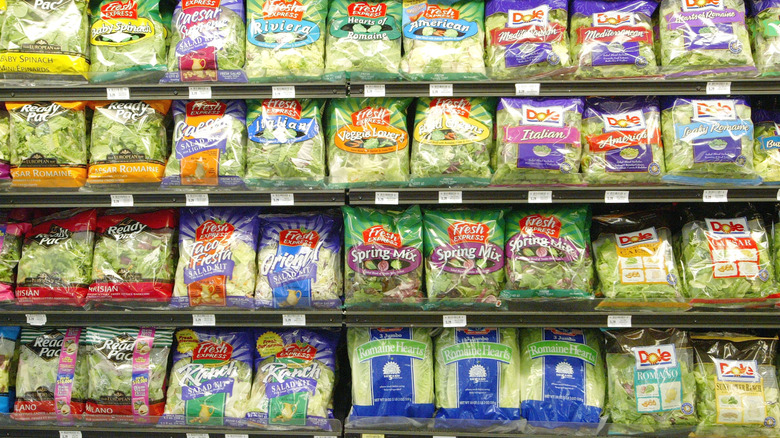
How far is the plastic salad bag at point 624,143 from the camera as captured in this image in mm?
2279

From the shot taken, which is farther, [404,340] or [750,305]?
[404,340]

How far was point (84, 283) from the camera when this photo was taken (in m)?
2.45

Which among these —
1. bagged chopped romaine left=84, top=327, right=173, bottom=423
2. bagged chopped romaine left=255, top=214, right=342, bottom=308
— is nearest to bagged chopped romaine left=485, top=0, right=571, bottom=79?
bagged chopped romaine left=255, top=214, right=342, bottom=308

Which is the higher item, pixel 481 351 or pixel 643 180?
pixel 643 180

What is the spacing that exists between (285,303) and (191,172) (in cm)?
73

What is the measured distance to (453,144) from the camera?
7.55ft

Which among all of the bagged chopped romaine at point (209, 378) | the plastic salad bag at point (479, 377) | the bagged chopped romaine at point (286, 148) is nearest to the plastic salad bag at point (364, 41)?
the bagged chopped romaine at point (286, 148)

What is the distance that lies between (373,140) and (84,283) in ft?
4.95

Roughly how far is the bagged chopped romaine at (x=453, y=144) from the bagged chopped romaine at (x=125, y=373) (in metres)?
1.48

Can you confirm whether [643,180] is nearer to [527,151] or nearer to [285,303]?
[527,151]

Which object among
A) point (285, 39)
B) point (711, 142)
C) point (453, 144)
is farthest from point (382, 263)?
point (711, 142)

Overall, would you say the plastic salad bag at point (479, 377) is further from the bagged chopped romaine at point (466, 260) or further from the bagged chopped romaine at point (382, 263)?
the bagged chopped romaine at point (382, 263)

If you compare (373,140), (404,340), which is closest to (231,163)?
(373,140)

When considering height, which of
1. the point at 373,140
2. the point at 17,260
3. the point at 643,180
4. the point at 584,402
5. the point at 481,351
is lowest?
the point at 584,402
